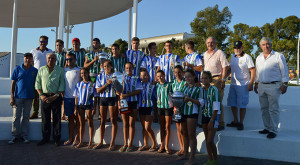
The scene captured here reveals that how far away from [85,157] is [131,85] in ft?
5.03

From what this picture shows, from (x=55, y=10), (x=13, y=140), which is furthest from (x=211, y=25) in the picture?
(x=13, y=140)

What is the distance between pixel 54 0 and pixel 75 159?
814 centimetres

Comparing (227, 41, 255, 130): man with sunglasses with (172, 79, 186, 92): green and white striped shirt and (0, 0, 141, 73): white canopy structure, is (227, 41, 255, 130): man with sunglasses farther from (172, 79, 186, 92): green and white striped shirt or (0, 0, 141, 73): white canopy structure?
(0, 0, 141, 73): white canopy structure

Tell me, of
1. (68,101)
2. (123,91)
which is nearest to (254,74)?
(123,91)

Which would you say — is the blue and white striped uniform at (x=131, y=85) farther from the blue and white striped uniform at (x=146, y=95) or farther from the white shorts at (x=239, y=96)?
the white shorts at (x=239, y=96)

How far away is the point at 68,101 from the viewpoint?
4.54 m

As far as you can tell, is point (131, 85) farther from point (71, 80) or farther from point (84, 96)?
point (71, 80)

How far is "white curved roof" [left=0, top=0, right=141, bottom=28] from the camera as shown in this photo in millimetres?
9664

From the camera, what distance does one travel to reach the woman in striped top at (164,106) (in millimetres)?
3941

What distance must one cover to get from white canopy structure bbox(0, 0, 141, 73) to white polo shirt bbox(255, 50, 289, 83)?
4.46 metres

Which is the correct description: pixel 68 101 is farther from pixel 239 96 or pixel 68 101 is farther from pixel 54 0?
pixel 54 0

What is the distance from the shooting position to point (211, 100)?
3.42 m

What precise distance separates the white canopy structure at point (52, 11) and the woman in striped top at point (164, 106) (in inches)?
151

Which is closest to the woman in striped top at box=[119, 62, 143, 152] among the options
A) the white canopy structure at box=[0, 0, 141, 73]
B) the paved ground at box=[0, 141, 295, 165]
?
the paved ground at box=[0, 141, 295, 165]
